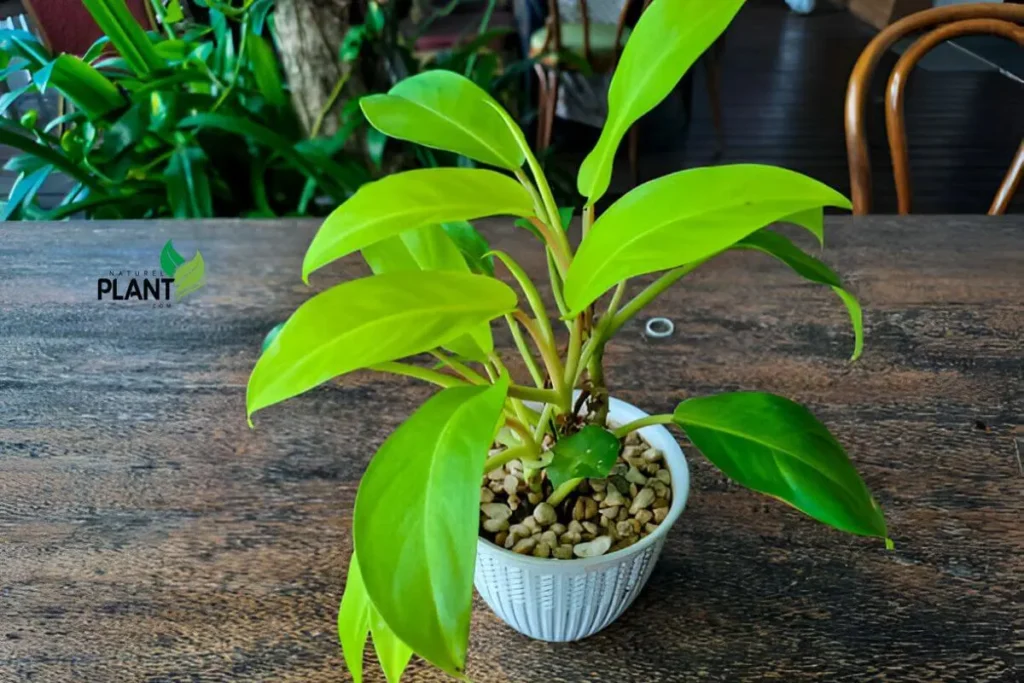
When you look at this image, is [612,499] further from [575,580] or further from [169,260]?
[169,260]

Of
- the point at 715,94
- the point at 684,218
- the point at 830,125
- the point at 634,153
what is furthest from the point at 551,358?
the point at 830,125

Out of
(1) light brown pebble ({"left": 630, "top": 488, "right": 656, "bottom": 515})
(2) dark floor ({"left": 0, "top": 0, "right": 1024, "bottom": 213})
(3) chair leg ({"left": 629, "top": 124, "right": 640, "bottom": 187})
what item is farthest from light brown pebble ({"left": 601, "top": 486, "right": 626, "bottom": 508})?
(3) chair leg ({"left": 629, "top": 124, "right": 640, "bottom": 187})

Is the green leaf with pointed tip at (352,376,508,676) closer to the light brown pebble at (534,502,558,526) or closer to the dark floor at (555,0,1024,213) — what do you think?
the light brown pebble at (534,502,558,526)

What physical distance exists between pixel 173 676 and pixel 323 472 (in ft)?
0.61

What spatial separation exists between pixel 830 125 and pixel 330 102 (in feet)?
7.08

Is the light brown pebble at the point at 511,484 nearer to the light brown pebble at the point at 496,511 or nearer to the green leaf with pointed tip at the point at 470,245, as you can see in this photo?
the light brown pebble at the point at 496,511

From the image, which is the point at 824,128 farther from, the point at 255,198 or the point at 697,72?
the point at 255,198

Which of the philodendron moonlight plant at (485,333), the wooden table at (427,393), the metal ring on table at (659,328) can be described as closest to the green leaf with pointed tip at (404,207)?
the philodendron moonlight plant at (485,333)

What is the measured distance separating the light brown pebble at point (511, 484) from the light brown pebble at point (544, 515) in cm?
2

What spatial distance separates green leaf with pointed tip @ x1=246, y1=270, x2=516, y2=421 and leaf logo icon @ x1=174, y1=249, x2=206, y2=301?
598 millimetres

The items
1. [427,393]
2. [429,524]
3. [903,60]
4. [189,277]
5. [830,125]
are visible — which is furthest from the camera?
[830,125]

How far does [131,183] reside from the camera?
1.37 meters

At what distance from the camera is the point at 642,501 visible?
1.46ft

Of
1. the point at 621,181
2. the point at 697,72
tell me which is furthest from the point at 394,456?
the point at 697,72
